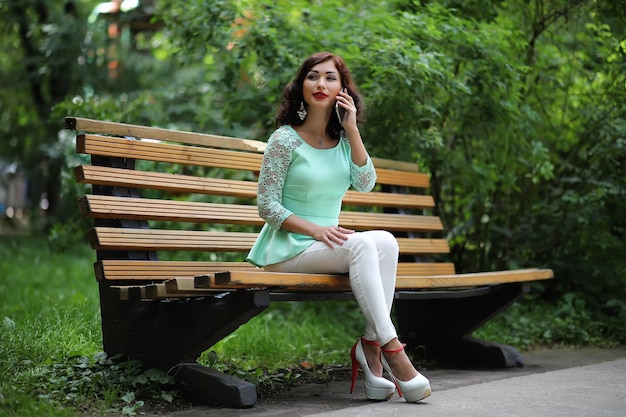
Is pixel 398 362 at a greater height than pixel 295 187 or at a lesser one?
lesser

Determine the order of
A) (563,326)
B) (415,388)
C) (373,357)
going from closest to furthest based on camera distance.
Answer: (415,388), (373,357), (563,326)

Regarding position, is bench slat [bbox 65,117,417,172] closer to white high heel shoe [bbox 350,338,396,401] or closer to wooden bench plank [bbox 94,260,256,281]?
wooden bench plank [bbox 94,260,256,281]

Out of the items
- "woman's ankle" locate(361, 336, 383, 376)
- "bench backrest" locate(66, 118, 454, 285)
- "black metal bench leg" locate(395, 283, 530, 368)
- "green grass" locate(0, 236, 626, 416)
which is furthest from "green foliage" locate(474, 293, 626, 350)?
"woman's ankle" locate(361, 336, 383, 376)

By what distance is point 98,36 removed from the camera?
13.3 m

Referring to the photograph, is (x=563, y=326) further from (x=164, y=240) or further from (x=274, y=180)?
(x=164, y=240)

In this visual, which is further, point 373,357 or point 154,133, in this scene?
point 154,133

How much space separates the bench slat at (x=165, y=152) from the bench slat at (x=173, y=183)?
0.08 m

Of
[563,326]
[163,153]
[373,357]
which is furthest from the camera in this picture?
[563,326]

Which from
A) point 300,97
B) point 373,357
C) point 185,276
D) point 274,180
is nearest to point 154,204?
point 185,276

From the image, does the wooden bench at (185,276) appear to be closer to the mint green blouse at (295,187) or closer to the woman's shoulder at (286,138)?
A: the mint green blouse at (295,187)

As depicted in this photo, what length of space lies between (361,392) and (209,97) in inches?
232

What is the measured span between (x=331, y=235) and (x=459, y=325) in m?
1.78

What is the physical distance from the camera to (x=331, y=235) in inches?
143

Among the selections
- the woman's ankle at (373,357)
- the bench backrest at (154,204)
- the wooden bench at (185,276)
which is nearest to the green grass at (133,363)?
the wooden bench at (185,276)
